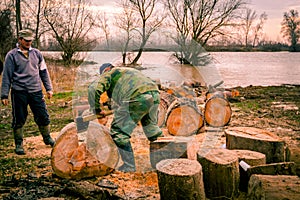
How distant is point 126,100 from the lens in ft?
13.6

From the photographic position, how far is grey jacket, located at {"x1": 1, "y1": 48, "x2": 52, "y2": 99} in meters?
4.67

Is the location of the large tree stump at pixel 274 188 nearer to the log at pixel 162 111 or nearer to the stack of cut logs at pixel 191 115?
the stack of cut logs at pixel 191 115

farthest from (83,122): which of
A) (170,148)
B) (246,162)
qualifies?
(246,162)

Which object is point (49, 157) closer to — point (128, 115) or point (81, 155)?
point (81, 155)

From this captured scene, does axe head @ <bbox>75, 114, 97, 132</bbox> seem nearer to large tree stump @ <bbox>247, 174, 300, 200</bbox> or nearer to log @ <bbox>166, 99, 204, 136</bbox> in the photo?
log @ <bbox>166, 99, 204, 136</bbox>

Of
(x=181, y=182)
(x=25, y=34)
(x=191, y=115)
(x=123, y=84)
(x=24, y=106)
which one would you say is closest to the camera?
(x=181, y=182)

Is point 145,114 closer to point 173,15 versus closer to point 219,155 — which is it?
point 219,155

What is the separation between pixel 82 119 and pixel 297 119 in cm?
500

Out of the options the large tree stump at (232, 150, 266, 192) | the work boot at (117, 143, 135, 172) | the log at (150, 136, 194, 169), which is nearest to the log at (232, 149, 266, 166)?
the large tree stump at (232, 150, 266, 192)

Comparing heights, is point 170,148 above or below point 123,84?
below

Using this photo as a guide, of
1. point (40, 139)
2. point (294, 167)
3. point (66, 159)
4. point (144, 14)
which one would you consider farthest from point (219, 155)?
point (144, 14)

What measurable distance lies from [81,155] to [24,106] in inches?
61.8

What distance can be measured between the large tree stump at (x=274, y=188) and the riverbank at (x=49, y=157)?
1.13 m

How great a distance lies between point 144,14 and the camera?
19.1m
